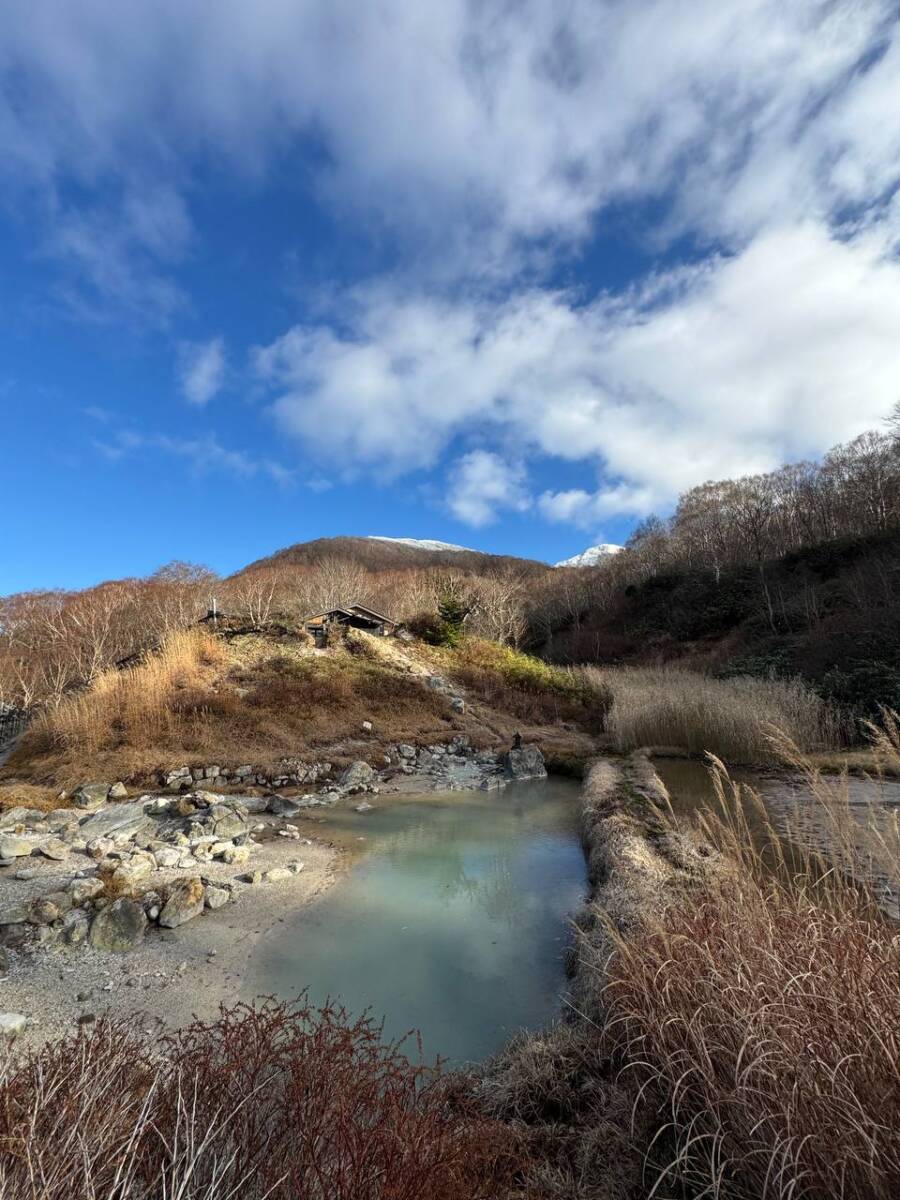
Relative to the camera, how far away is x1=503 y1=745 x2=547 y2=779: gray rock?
537 inches

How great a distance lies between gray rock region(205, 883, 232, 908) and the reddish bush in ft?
13.7

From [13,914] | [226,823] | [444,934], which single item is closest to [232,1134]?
[444,934]

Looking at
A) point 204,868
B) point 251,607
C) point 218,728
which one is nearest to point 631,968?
point 204,868

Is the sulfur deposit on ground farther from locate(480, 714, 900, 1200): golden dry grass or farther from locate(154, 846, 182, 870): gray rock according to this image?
locate(480, 714, 900, 1200): golden dry grass

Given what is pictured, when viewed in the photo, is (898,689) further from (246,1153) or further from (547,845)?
(246,1153)

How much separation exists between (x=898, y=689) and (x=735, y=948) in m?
14.6

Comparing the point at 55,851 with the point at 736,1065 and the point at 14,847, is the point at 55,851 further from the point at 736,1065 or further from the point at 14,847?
the point at 736,1065

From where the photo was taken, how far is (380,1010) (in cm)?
425

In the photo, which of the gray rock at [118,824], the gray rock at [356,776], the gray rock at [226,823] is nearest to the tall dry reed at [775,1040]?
the gray rock at [226,823]

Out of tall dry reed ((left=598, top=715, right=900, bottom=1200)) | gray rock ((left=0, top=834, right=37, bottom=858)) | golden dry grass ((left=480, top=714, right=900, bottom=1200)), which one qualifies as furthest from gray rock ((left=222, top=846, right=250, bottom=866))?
tall dry reed ((left=598, top=715, right=900, bottom=1200))

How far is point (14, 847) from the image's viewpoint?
7324mm

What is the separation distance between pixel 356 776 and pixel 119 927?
25.3ft

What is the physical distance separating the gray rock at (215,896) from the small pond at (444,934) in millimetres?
907

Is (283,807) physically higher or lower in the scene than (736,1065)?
lower
